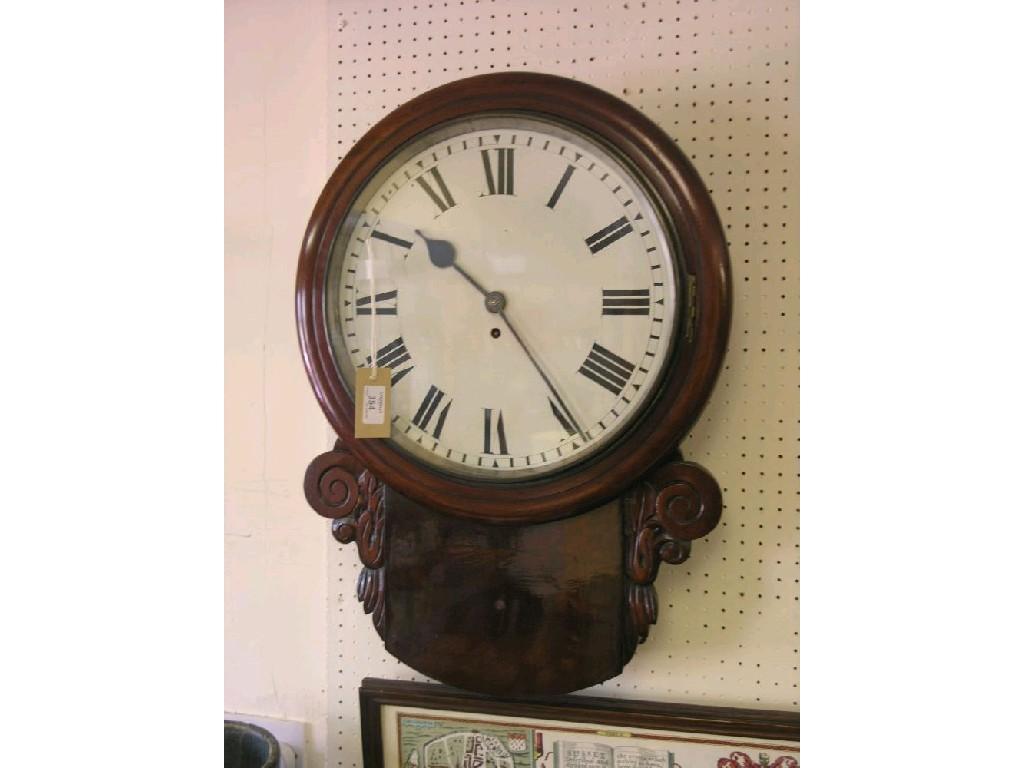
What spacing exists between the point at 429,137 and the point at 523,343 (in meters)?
0.30

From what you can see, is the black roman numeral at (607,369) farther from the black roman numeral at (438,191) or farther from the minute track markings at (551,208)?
the black roman numeral at (438,191)

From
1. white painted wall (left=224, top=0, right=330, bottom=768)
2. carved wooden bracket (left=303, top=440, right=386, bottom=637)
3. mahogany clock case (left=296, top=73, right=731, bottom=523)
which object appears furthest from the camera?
white painted wall (left=224, top=0, right=330, bottom=768)

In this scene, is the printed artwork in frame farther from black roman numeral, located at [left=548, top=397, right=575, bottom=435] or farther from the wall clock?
black roman numeral, located at [left=548, top=397, right=575, bottom=435]

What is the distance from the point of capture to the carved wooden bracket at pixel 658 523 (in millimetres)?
869

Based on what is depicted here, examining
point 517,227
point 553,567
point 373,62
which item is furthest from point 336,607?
point 373,62

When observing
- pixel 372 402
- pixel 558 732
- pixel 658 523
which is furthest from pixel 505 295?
pixel 558 732

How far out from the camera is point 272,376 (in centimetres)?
110

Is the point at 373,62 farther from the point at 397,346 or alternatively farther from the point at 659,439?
the point at 659,439

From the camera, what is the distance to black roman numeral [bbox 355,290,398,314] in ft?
3.09

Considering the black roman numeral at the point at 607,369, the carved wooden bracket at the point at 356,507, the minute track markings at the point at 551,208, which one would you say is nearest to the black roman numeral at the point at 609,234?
the minute track markings at the point at 551,208

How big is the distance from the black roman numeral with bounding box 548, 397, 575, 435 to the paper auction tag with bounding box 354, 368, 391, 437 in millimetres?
218

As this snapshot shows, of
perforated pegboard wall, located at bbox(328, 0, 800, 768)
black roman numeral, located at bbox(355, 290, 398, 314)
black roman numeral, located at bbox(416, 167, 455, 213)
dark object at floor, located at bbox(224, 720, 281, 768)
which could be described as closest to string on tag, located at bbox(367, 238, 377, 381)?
black roman numeral, located at bbox(355, 290, 398, 314)

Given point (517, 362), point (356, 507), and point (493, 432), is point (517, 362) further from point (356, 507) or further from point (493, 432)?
point (356, 507)

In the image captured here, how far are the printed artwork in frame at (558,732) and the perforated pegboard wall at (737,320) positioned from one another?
0.03 m
